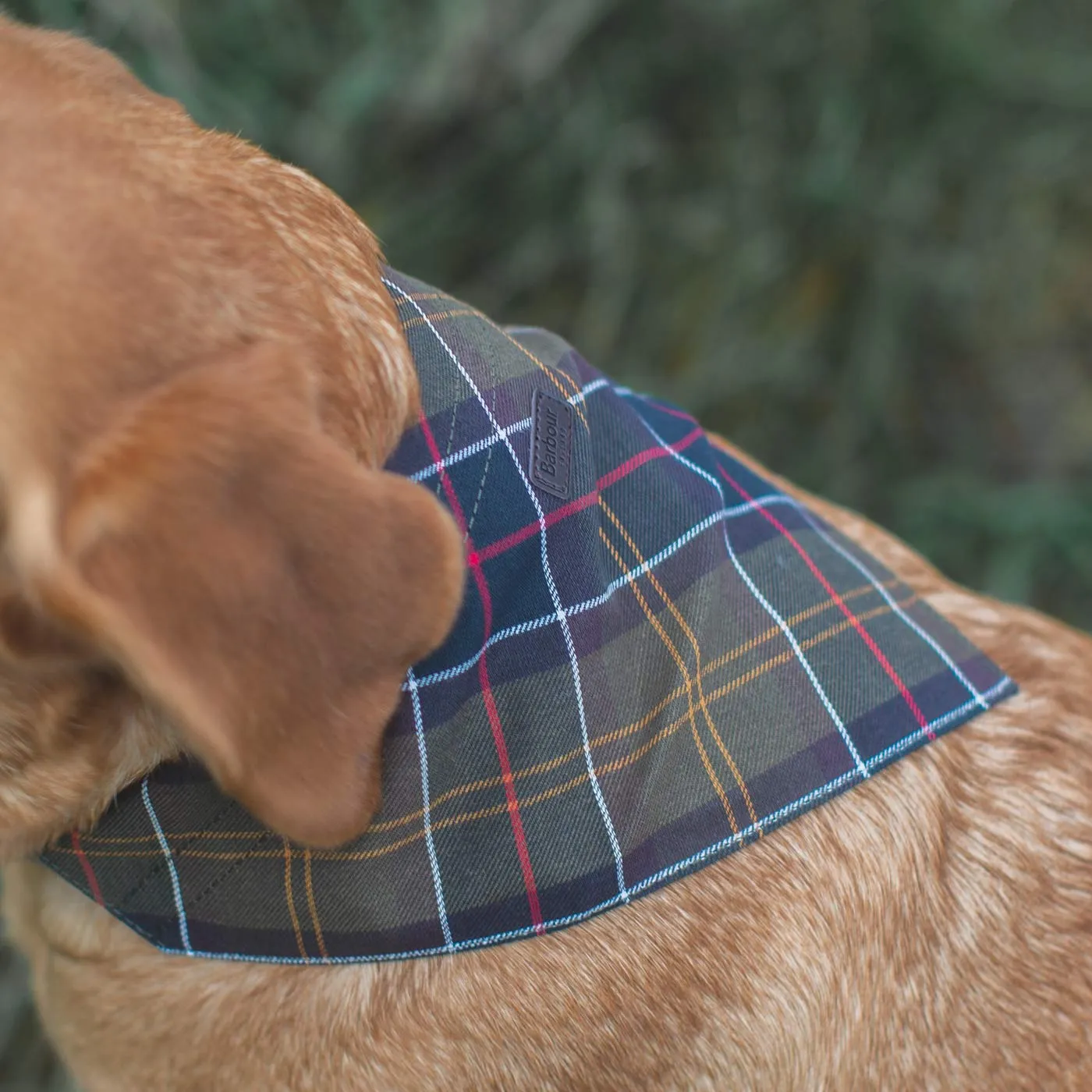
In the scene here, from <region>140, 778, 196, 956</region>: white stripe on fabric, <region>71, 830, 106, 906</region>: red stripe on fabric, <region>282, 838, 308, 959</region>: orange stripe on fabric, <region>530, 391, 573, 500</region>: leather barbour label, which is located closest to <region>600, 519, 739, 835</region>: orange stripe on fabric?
<region>530, 391, 573, 500</region>: leather barbour label

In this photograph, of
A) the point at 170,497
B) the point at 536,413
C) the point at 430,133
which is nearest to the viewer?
the point at 170,497

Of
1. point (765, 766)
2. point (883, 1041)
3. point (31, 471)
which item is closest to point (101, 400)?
point (31, 471)

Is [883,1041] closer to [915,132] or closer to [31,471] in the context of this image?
[31,471]

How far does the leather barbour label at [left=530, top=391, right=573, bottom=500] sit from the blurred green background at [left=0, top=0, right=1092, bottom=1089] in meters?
1.84

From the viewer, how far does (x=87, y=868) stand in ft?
4.38

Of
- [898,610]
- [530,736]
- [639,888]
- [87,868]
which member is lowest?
[87,868]

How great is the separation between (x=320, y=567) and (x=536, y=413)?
39cm

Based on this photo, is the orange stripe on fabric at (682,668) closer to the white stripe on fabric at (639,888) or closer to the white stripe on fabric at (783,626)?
the white stripe on fabric at (639,888)

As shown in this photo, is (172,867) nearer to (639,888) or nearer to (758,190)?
(639,888)

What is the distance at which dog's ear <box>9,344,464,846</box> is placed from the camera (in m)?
0.92

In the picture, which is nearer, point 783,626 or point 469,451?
point 469,451

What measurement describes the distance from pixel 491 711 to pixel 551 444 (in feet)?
1.13

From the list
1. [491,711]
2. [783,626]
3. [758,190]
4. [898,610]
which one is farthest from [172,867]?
[758,190]

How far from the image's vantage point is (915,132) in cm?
361
